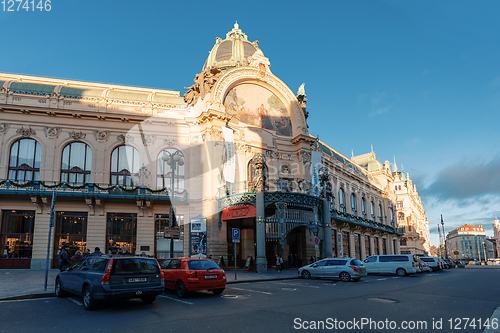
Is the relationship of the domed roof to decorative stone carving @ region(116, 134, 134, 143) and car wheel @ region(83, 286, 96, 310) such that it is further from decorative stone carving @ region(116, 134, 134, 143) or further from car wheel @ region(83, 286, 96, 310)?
car wheel @ region(83, 286, 96, 310)

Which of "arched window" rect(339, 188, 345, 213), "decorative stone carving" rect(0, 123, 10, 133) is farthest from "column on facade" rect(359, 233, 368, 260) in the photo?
"decorative stone carving" rect(0, 123, 10, 133)

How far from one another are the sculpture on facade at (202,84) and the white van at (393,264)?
799 inches

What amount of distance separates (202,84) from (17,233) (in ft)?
63.7

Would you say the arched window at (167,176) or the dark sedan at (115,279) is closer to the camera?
the dark sedan at (115,279)

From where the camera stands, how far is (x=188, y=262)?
44.3 ft

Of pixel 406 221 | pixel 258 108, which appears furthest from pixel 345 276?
pixel 406 221

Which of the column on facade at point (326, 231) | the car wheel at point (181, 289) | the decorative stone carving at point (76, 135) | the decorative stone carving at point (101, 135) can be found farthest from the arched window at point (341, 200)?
the car wheel at point (181, 289)

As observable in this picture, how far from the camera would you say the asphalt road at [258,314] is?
7949 mm

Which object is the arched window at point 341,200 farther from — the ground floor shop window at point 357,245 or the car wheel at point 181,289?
the car wheel at point 181,289

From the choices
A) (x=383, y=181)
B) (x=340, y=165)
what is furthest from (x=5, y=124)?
(x=383, y=181)

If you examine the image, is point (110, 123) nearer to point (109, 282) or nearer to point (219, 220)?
point (219, 220)

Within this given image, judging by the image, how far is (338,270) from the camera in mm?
21312

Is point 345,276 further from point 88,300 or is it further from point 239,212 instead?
point 88,300

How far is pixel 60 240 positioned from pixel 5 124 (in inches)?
416
